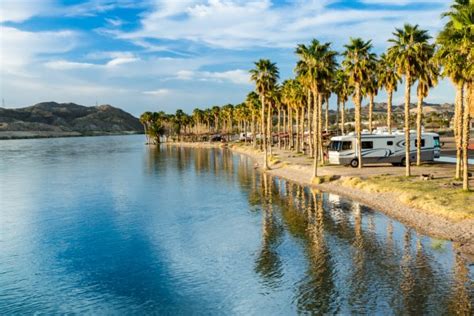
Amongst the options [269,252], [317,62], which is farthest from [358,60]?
[269,252]

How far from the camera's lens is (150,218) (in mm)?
39500

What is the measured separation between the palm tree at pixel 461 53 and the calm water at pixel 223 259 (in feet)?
35.2

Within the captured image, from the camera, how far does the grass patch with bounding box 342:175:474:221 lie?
30.9 m

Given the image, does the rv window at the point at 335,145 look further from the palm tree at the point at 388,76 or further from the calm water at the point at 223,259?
the calm water at the point at 223,259

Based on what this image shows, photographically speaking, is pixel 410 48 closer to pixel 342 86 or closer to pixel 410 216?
pixel 410 216

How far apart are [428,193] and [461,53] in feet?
36.8

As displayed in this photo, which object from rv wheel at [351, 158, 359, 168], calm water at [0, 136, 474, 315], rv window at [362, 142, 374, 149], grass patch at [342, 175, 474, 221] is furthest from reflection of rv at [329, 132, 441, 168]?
calm water at [0, 136, 474, 315]

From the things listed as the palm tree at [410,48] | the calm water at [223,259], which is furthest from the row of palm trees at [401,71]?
the calm water at [223,259]

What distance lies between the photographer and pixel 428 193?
3622 centimetres

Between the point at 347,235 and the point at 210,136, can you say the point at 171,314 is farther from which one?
the point at 210,136

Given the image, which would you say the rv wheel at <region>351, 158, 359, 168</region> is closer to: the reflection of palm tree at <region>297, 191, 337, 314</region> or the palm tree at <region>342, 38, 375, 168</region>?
the palm tree at <region>342, 38, 375, 168</region>

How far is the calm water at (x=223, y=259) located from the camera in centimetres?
2009

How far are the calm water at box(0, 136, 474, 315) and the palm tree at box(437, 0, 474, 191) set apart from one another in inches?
423

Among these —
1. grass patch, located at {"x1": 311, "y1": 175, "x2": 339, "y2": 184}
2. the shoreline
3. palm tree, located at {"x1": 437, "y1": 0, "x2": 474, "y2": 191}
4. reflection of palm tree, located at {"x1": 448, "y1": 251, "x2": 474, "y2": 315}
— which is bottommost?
reflection of palm tree, located at {"x1": 448, "y1": 251, "x2": 474, "y2": 315}
